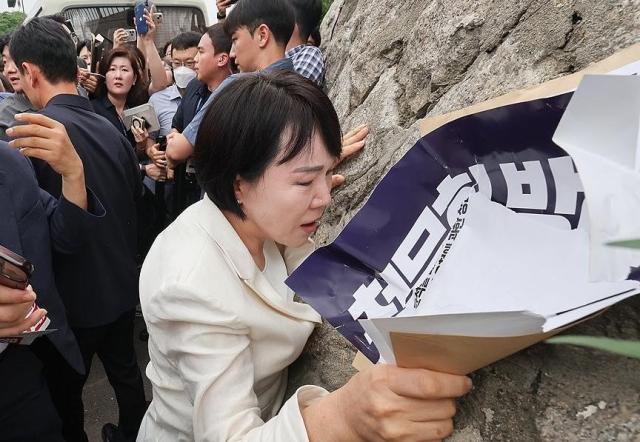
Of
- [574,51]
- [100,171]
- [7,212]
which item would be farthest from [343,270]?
[100,171]

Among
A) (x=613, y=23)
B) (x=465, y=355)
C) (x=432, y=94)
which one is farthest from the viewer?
(x=432, y=94)

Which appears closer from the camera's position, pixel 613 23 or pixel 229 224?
pixel 613 23

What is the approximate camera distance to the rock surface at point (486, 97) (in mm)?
754

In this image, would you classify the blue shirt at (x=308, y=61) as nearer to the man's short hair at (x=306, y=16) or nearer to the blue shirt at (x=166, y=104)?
the man's short hair at (x=306, y=16)

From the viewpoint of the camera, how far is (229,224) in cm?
130

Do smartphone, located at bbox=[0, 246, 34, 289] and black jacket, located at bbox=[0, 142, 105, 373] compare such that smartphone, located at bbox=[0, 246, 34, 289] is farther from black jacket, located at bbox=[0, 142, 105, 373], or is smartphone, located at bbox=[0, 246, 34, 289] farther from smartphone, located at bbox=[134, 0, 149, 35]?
smartphone, located at bbox=[134, 0, 149, 35]

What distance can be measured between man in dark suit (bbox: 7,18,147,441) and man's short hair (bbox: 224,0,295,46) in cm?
81

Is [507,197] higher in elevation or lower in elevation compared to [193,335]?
higher

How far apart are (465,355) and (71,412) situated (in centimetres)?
232

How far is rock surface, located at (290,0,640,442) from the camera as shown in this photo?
2.47 feet

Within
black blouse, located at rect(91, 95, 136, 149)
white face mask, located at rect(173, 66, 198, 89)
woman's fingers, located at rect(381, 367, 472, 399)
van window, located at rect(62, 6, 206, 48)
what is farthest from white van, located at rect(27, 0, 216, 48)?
woman's fingers, located at rect(381, 367, 472, 399)

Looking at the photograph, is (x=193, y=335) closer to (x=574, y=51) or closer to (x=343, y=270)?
(x=343, y=270)

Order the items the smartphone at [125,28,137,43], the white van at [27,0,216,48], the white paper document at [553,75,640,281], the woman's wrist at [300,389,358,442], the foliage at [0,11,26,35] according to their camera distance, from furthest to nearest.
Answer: the foliage at [0,11,26,35]
the white van at [27,0,216,48]
the smartphone at [125,28,137,43]
the woman's wrist at [300,389,358,442]
the white paper document at [553,75,640,281]

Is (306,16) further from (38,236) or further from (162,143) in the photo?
(38,236)
